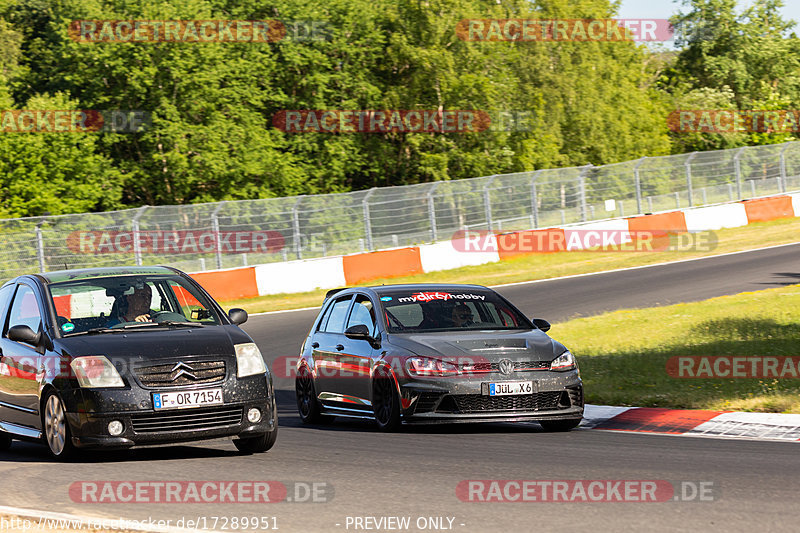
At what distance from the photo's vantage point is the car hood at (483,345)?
9.97 m

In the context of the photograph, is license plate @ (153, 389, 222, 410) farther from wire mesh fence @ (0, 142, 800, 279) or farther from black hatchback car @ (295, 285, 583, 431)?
wire mesh fence @ (0, 142, 800, 279)

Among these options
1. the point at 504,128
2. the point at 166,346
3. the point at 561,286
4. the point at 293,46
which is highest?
the point at 293,46

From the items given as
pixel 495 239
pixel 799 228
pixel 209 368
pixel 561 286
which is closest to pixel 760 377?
pixel 209 368

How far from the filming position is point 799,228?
106 ft

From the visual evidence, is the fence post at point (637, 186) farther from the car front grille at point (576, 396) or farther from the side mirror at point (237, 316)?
the side mirror at point (237, 316)

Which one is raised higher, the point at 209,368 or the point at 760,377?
the point at 209,368

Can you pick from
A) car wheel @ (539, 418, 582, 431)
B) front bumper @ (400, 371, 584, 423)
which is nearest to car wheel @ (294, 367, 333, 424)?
front bumper @ (400, 371, 584, 423)

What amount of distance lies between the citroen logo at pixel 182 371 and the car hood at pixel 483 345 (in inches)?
94.8

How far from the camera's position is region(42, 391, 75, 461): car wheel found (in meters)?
8.43

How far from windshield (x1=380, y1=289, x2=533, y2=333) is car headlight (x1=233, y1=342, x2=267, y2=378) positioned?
2.14 meters

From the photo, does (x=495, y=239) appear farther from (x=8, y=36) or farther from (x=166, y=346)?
(x=8, y=36)

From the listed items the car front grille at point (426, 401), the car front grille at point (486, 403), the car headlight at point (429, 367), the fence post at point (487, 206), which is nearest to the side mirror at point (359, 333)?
the car headlight at point (429, 367)

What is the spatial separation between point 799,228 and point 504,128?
19157 millimetres

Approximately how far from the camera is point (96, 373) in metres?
8.30
